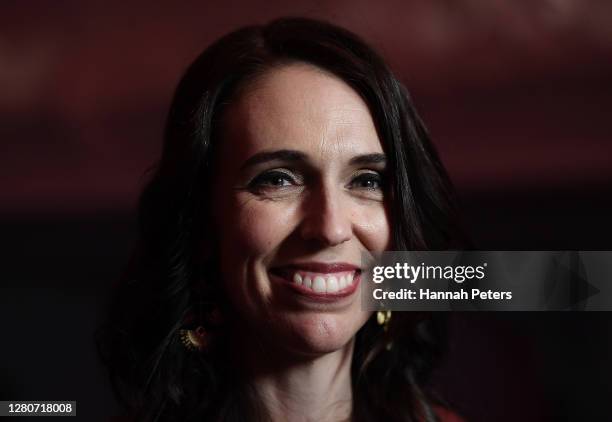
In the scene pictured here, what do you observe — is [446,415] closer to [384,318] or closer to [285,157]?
[384,318]

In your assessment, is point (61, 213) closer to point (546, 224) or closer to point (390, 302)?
point (390, 302)

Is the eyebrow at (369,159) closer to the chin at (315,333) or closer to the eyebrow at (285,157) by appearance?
the eyebrow at (285,157)

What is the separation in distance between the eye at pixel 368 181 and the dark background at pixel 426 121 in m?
0.28

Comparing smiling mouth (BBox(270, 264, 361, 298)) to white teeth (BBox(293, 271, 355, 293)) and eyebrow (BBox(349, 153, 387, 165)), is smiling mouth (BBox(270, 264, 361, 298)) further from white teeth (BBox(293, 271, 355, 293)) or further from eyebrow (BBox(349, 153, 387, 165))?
eyebrow (BBox(349, 153, 387, 165))

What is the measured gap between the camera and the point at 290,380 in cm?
78

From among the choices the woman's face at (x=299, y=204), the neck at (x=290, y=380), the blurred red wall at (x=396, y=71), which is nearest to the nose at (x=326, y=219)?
the woman's face at (x=299, y=204)

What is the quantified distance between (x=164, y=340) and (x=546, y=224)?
565 millimetres

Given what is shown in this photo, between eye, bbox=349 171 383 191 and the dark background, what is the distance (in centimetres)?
28

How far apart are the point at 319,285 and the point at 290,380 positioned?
14cm

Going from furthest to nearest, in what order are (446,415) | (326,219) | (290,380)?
(446,415) < (290,380) < (326,219)

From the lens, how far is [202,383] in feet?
2.63

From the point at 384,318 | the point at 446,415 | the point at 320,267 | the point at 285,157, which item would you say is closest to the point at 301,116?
the point at 285,157

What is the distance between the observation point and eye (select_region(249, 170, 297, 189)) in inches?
28.0

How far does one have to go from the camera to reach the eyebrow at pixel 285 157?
70 centimetres
